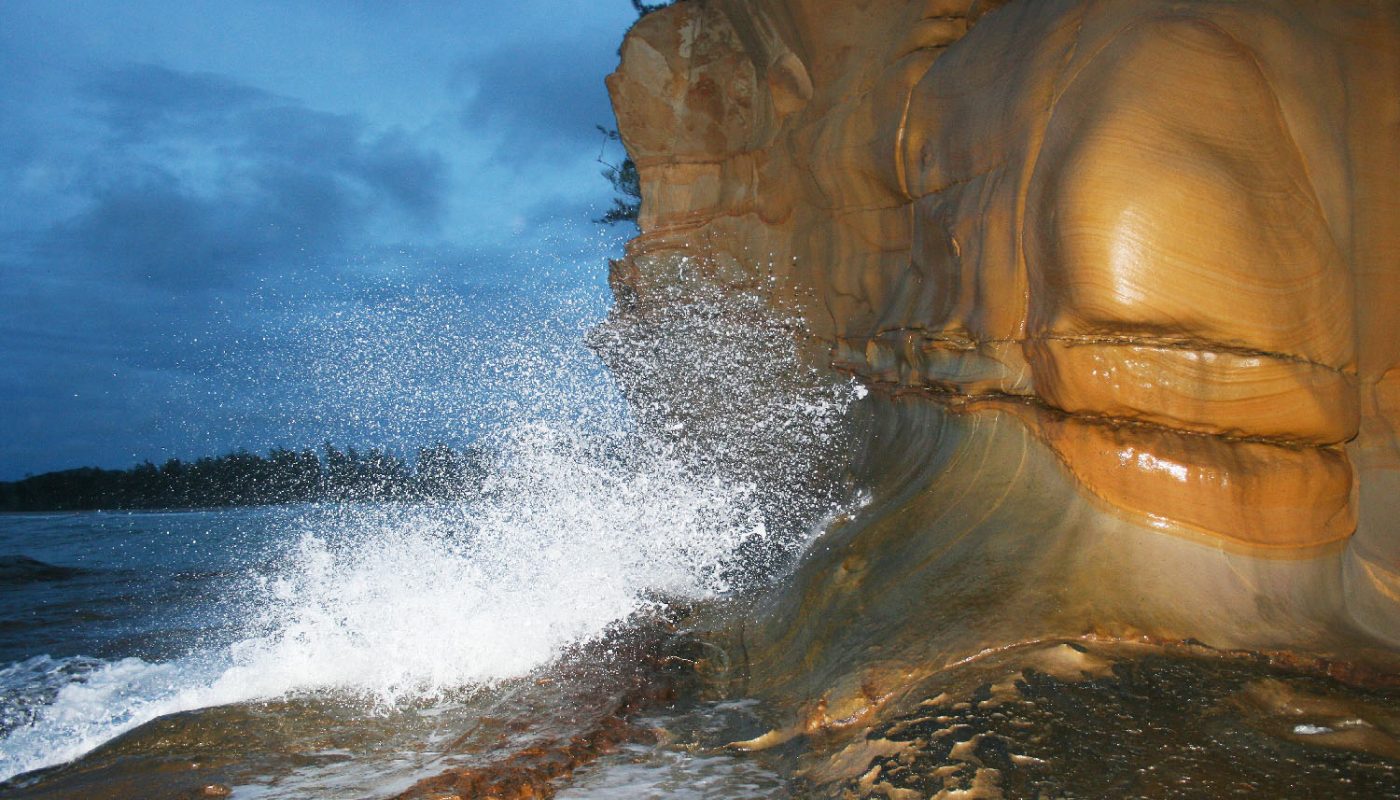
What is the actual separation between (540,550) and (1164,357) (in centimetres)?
358

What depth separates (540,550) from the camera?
5129 millimetres

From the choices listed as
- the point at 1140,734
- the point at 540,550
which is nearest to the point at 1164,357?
the point at 1140,734

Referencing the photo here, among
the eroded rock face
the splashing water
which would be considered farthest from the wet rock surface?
the splashing water

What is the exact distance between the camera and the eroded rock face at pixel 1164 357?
2.69 meters

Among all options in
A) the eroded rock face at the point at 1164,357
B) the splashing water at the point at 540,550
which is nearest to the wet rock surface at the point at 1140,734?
the eroded rock face at the point at 1164,357

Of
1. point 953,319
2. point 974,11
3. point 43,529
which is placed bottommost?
point 43,529

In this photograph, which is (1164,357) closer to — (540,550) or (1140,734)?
(1140,734)

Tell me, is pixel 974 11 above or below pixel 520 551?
above

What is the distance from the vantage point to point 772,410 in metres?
7.12

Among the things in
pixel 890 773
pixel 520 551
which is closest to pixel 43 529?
pixel 520 551

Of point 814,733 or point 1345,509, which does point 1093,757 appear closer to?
point 814,733

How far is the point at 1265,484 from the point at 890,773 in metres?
1.68

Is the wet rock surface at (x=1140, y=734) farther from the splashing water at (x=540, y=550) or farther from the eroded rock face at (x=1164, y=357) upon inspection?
the splashing water at (x=540, y=550)

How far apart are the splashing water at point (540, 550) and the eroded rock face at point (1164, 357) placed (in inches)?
51.3
